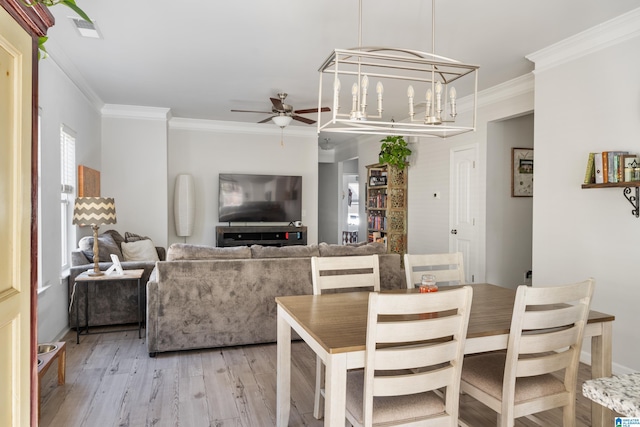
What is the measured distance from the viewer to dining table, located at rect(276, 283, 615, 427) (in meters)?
1.59

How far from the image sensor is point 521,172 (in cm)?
529

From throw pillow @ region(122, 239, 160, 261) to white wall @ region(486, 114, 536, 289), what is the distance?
13.8 feet

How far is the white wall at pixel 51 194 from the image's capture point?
358 centimetres

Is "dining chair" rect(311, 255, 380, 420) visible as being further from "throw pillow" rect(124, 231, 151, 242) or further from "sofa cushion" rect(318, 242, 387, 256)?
"throw pillow" rect(124, 231, 151, 242)

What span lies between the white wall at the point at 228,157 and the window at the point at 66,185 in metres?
2.34

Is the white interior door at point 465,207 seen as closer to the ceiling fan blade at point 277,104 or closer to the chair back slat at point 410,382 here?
the ceiling fan blade at point 277,104

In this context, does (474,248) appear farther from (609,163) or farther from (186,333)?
(186,333)

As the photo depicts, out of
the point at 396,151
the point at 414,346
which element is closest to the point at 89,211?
the point at 414,346

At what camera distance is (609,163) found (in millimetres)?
3141

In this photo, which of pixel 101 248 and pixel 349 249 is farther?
pixel 101 248

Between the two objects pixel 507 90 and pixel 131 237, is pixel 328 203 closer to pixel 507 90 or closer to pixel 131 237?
pixel 131 237

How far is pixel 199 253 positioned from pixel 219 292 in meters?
0.37

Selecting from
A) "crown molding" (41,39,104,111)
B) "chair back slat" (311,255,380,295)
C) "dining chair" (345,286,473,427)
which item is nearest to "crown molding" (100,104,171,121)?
"crown molding" (41,39,104,111)

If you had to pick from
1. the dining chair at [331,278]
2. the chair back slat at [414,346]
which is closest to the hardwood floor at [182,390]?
the dining chair at [331,278]
